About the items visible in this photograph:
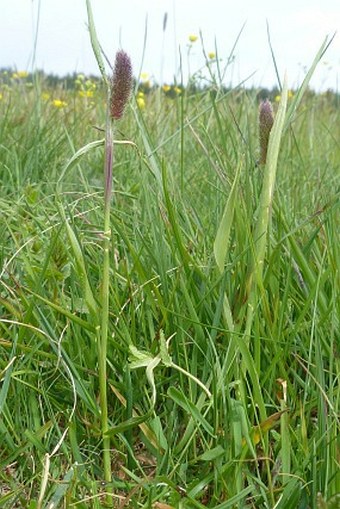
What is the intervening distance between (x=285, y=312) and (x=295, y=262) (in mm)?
129

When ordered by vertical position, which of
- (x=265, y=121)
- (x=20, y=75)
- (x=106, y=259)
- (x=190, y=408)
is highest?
(x=20, y=75)

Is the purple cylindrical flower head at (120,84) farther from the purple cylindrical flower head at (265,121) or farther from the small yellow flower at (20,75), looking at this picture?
the small yellow flower at (20,75)

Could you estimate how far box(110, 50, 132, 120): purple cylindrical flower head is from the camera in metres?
0.92

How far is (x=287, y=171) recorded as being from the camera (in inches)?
95.6

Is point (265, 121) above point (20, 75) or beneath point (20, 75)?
beneath

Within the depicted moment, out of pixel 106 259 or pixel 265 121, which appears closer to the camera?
pixel 106 259

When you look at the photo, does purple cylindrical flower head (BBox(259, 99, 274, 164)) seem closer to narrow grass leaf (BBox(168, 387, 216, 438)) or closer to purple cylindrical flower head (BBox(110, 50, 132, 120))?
purple cylindrical flower head (BBox(110, 50, 132, 120))

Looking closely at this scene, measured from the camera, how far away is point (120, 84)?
0.92m

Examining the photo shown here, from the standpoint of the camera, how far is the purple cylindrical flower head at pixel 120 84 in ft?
3.01

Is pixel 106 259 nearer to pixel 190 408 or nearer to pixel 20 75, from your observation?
pixel 190 408

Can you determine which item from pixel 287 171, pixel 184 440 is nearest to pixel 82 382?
pixel 184 440

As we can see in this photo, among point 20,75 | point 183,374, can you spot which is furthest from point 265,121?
point 20,75

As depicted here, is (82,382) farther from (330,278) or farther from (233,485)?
(330,278)

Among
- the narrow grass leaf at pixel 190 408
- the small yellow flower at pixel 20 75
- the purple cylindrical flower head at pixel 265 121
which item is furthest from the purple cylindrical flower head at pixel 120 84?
the small yellow flower at pixel 20 75
